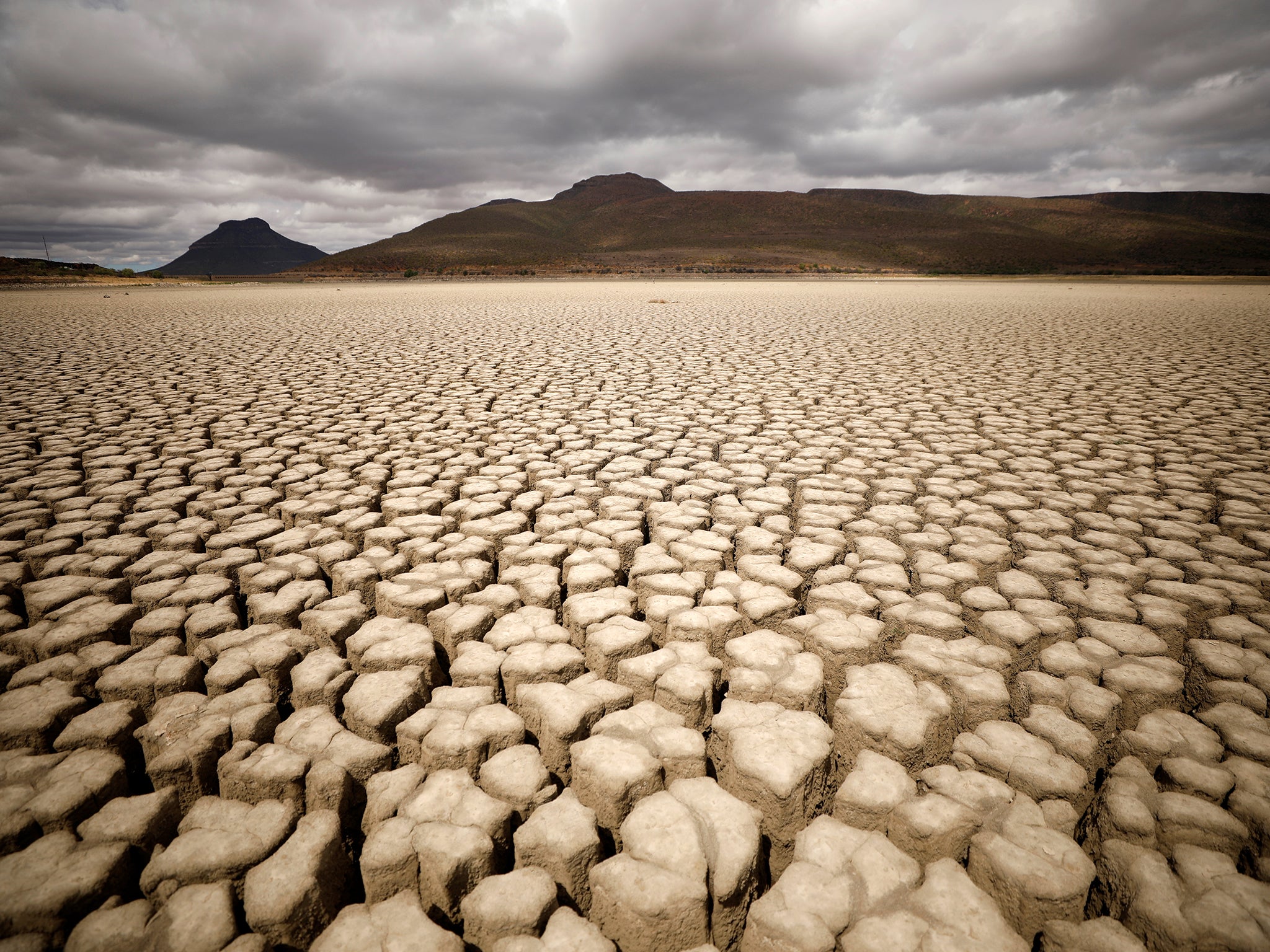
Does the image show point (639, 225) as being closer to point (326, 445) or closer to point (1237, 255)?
point (1237, 255)

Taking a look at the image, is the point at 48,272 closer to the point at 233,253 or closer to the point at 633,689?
the point at 633,689

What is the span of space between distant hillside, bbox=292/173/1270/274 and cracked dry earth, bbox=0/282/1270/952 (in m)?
35.5

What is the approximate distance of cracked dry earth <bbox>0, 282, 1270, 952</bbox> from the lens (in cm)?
86

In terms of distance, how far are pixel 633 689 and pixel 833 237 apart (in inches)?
2141

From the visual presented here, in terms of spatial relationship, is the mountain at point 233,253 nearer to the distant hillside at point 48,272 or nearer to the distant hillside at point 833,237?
the distant hillside at point 833,237

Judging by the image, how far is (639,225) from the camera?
57.4 meters

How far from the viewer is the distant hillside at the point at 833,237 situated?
40.2 meters

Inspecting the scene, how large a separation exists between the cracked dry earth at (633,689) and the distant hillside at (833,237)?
3546 cm

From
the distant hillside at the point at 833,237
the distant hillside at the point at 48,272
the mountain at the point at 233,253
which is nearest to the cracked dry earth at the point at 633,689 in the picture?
the distant hillside at the point at 48,272

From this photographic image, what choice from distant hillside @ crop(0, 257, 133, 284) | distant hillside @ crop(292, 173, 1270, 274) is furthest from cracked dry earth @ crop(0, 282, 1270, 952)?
distant hillside @ crop(292, 173, 1270, 274)

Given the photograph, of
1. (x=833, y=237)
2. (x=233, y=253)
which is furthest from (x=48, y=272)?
(x=233, y=253)

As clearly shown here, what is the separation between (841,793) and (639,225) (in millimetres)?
62077

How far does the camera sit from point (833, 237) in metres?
48.5

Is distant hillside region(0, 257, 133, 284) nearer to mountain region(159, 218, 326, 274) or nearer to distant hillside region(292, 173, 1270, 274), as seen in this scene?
distant hillside region(292, 173, 1270, 274)
